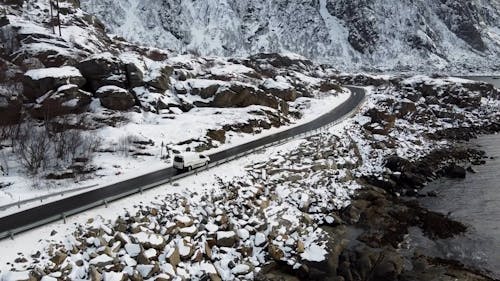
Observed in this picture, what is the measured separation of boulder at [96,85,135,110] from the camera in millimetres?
40375

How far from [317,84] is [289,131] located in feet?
110

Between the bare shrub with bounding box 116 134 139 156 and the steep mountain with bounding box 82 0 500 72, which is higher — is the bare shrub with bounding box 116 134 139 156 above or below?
below

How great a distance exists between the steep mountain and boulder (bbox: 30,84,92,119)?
332 feet

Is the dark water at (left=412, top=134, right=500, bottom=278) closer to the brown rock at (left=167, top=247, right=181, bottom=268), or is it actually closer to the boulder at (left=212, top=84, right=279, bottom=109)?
the brown rock at (left=167, top=247, right=181, bottom=268)

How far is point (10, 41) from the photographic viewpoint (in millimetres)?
48250

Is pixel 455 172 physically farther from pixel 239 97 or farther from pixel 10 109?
pixel 10 109

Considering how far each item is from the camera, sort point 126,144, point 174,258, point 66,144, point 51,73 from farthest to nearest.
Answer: point 51,73, point 126,144, point 66,144, point 174,258

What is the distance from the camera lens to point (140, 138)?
118ft

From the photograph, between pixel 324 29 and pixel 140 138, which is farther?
pixel 324 29

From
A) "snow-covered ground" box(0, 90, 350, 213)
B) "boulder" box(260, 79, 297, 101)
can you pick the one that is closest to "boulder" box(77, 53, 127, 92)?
"snow-covered ground" box(0, 90, 350, 213)

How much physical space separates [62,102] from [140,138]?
8906 mm

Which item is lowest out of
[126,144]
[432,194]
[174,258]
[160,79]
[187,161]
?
[432,194]

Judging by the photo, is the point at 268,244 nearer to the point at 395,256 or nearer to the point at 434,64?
the point at 395,256

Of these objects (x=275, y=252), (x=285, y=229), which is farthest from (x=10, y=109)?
(x=275, y=252)
